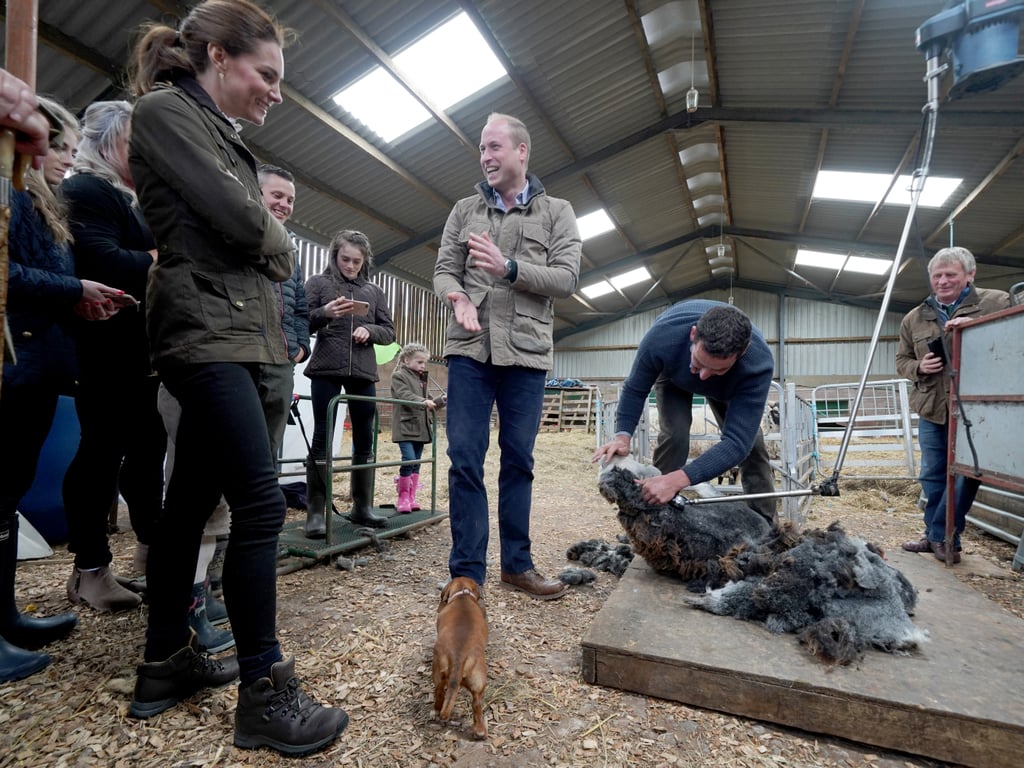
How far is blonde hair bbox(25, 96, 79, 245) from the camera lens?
156 centimetres

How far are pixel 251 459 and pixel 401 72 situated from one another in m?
6.55

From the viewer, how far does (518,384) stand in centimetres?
221

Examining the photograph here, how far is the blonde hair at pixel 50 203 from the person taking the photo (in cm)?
156

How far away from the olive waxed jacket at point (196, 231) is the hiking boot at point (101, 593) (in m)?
1.28

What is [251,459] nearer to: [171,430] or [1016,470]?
[171,430]

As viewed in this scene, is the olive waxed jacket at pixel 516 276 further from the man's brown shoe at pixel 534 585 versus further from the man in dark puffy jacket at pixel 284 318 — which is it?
the man's brown shoe at pixel 534 585

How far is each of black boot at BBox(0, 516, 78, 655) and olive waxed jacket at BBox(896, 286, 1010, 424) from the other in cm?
414

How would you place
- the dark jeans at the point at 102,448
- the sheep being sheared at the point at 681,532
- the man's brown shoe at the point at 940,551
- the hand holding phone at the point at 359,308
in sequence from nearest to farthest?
the dark jeans at the point at 102,448, the sheep being sheared at the point at 681,532, the man's brown shoe at the point at 940,551, the hand holding phone at the point at 359,308

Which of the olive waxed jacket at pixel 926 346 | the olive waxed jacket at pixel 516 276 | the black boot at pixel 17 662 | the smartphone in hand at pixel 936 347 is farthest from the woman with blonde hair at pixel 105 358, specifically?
the smartphone in hand at pixel 936 347

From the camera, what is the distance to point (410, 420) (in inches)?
174

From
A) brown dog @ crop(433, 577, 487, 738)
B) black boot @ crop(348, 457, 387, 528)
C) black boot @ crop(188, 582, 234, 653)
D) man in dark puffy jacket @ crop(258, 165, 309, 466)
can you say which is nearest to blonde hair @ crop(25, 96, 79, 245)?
man in dark puffy jacket @ crop(258, 165, 309, 466)

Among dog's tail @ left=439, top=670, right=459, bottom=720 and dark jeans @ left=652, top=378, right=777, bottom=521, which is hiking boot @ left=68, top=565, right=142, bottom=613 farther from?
dark jeans @ left=652, top=378, right=777, bottom=521

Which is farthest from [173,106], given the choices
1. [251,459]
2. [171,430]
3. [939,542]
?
[939,542]

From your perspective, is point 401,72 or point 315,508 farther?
point 401,72
